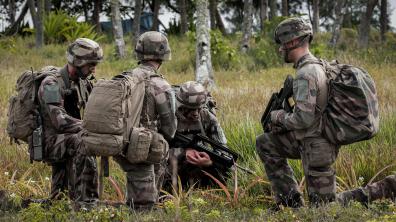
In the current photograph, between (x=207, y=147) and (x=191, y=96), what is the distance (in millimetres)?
573

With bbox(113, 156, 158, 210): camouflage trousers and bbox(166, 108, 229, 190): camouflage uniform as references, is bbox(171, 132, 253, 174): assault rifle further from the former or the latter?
bbox(113, 156, 158, 210): camouflage trousers

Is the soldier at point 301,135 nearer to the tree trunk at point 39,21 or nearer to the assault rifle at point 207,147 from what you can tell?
the assault rifle at point 207,147

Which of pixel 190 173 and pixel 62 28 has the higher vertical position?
pixel 62 28

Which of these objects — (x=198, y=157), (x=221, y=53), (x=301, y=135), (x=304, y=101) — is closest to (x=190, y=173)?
(x=198, y=157)

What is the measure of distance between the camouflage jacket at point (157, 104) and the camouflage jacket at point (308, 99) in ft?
3.27

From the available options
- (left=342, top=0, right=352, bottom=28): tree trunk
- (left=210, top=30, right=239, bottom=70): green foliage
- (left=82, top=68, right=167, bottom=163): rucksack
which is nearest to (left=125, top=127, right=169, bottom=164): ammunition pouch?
(left=82, top=68, right=167, bottom=163): rucksack

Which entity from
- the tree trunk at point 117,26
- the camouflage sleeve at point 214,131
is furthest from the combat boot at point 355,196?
the tree trunk at point 117,26

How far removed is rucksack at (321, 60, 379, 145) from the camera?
533cm

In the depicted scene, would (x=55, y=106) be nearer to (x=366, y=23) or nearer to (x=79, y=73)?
(x=79, y=73)

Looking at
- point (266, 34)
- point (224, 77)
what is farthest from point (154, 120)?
point (266, 34)

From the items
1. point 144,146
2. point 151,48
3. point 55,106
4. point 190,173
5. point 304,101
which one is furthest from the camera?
point 190,173

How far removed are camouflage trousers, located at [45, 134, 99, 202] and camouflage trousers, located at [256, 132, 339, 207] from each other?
1.68m

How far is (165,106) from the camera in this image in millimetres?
5703

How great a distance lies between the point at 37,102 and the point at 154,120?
4.07 ft
